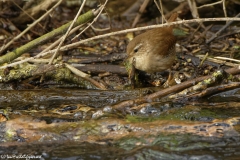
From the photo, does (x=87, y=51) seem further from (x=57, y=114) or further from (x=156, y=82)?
(x=57, y=114)

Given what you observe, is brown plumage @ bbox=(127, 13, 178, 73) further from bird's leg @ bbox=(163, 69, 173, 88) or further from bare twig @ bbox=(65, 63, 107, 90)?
bare twig @ bbox=(65, 63, 107, 90)

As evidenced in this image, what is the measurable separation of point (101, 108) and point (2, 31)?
3.24m

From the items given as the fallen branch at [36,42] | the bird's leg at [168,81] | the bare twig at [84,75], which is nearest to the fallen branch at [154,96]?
the bird's leg at [168,81]

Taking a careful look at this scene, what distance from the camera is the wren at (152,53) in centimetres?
624

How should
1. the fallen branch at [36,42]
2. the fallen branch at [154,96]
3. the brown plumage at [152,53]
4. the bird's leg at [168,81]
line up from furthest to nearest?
1. the brown plumage at [152,53]
2. the bird's leg at [168,81]
3. the fallen branch at [36,42]
4. the fallen branch at [154,96]

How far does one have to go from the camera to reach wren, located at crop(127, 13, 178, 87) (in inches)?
246

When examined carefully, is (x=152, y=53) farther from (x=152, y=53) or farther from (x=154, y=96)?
(x=154, y=96)

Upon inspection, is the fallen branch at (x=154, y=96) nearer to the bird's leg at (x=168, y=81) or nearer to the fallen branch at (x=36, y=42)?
the bird's leg at (x=168, y=81)

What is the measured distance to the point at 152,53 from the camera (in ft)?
20.7

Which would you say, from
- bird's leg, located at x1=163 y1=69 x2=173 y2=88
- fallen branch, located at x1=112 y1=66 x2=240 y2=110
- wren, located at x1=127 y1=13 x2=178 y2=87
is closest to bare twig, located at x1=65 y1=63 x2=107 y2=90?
wren, located at x1=127 y1=13 x2=178 y2=87

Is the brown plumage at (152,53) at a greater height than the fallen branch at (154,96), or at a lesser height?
greater

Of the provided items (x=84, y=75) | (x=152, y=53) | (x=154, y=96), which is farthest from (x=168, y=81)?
(x=84, y=75)

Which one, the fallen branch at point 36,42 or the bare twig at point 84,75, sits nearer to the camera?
the fallen branch at point 36,42

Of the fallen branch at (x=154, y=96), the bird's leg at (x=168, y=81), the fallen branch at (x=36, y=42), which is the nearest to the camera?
the fallen branch at (x=154, y=96)
